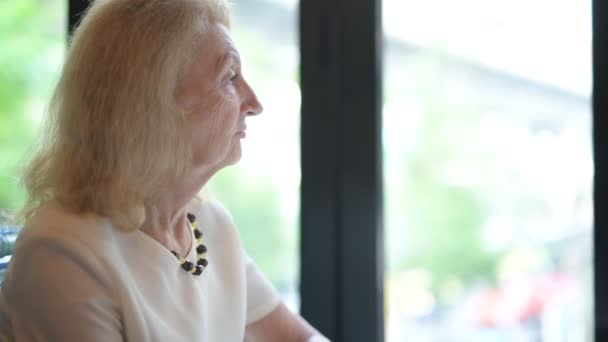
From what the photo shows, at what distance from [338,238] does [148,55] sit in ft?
2.41

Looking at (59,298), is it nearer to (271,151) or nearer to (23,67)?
(271,151)

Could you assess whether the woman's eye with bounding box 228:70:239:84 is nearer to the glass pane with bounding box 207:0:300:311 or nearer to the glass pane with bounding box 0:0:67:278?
the glass pane with bounding box 207:0:300:311

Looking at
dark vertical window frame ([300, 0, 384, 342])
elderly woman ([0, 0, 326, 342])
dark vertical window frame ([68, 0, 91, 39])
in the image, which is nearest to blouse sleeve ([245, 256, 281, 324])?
elderly woman ([0, 0, 326, 342])

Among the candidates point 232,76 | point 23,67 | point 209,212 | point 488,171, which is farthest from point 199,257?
point 23,67

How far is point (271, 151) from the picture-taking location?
1.87m

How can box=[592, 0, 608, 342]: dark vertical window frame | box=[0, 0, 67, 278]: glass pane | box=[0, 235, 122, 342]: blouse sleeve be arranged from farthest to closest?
box=[0, 0, 67, 278]: glass pane
box=[592, 0, 608, 342]: dark vertical window frame
box=[0, 235, 122, 342]: blouse sleeve

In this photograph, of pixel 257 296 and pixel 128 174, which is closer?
pixel 128 174

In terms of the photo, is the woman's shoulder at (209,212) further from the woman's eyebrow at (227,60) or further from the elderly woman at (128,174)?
the woman's eyebrow at (227,60)

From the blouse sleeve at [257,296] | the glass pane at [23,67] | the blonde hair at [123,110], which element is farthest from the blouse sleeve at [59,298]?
the glass pane at [23,67]

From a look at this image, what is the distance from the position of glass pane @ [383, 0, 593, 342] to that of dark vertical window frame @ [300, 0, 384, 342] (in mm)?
66

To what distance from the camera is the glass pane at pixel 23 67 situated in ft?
6.73

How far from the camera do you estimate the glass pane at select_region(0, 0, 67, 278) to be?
2.05 metres

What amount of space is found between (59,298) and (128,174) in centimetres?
24

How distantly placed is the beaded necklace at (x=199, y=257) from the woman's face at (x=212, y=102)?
0.18 meters
